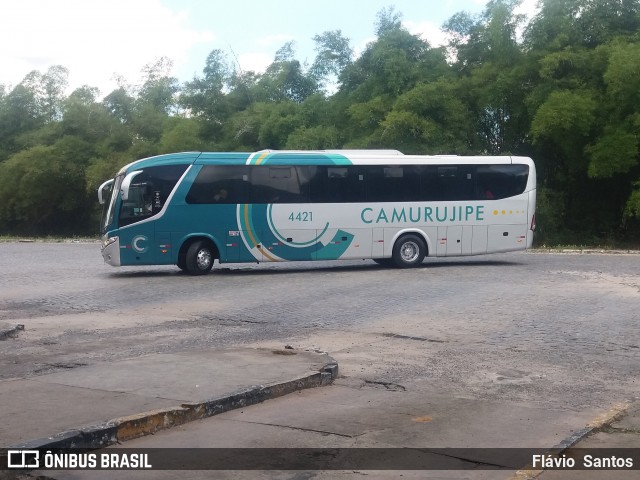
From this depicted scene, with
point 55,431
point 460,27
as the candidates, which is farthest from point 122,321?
point 460,27

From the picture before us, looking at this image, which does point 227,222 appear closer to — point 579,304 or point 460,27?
point 579,304

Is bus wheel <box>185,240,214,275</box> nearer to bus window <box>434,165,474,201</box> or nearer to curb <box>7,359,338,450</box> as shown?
bus window <box>434,165,474,201</box>

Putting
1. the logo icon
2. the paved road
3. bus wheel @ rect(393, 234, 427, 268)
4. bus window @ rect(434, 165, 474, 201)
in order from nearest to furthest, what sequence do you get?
1. the logo icon
2. the paved road
3. bus wheel @ rect(393, 234, 427, 268)
4. bus window @ rect(434, 165, 474, 201)

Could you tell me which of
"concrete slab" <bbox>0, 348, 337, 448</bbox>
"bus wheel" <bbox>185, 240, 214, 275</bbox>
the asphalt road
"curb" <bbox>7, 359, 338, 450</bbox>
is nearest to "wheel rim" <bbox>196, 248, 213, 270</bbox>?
"bus wheel" <bbox>185, 240, 214, 275</bbox>

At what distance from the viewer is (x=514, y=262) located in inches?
1014

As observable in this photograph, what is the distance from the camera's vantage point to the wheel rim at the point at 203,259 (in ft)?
74.0

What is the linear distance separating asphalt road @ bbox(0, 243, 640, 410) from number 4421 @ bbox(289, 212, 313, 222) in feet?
4.65

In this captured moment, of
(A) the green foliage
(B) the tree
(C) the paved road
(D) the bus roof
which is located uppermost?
(B) the tree

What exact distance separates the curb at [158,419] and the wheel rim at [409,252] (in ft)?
49.5

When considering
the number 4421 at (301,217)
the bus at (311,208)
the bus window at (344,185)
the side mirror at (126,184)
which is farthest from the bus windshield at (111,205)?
the bus window at (344,185)

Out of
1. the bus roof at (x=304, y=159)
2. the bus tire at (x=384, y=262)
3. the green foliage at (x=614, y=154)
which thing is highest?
the green foliage at (x=614, y=154)

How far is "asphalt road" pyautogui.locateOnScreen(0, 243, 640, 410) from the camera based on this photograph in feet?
33.1

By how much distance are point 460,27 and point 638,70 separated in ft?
44.4

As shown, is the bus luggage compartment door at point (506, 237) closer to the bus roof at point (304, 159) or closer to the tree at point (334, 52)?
the bus roof at point (304, 159)
